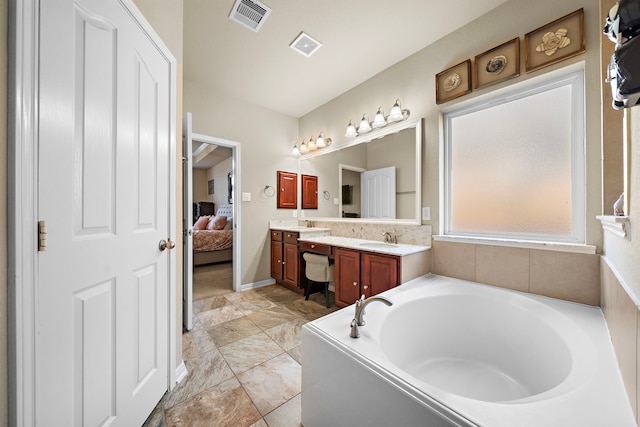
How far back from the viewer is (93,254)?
0.87 meters

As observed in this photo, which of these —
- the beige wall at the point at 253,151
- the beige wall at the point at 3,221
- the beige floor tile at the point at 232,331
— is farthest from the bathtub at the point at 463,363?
the beige wall at the point at 253,151

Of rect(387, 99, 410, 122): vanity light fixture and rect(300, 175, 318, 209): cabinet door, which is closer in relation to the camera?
rect(387, 99, 410, 122): vanity light fixture

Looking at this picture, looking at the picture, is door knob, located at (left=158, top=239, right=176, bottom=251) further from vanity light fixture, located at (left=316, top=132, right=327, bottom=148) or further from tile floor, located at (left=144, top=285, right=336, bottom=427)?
vanity light fixture, located at (left=316, top=132, right=327, bottom=148)

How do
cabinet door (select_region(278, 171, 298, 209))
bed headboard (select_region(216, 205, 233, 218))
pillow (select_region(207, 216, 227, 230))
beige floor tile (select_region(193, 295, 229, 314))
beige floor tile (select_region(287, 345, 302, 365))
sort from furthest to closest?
bed headboard (select_region(216, 205, 233, 218)) → pillow (select_region(207, 216, 227, 230)) → cabinet door (select_region(278, 171, 298, 209)) → beige floor tile (select_region(193, 295, 229, 314)) → beige floor tile (select_region(287, 345, 302, 365))

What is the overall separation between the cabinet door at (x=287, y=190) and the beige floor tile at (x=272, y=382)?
2.24 meters

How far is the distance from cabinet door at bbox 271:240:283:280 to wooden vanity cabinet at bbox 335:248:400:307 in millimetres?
1154

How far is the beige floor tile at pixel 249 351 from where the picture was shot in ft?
5.43

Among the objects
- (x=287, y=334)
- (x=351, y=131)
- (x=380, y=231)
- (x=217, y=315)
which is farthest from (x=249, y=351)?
(x=351, y=131)

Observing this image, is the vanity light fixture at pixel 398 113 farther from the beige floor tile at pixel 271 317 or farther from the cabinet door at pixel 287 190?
the beige floor tile at pixel 271 317

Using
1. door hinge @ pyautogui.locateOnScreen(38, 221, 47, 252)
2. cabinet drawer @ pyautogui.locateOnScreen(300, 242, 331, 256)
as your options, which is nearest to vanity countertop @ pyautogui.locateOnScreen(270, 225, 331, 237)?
cabinet drawer @ pyautogui.locateOnScreen(300, 242, 331, 256)

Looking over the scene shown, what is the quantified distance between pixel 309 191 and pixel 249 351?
7.80 ft

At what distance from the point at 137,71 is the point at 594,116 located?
2523mm

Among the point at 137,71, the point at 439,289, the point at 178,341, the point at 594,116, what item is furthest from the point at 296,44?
the point at 178,341

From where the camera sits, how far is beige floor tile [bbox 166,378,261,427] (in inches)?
47.2
